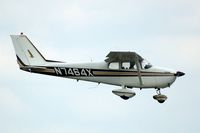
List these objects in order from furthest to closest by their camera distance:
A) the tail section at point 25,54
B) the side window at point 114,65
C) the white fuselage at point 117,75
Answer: the tail section at point 25,54, the side window at point 114,65, the white fuselage at point 117,75

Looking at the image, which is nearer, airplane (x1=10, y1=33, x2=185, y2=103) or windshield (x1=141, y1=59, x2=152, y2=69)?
airplane (x1=10, y1=33, x2=185, y2=103)

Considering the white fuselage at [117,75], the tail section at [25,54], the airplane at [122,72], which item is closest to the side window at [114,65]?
the airplane at [122,72]

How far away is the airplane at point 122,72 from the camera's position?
2966 cm

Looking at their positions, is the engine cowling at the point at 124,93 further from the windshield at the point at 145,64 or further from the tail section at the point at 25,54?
the tail section at the point at 25,54

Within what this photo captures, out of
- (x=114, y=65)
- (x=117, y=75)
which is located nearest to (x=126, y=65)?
(x=114, y=65)

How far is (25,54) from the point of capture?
32.3 metres

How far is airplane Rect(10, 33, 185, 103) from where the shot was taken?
29656 millimetres

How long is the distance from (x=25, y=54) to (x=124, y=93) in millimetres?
6670

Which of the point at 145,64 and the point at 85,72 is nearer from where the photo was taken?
the point at 145,64

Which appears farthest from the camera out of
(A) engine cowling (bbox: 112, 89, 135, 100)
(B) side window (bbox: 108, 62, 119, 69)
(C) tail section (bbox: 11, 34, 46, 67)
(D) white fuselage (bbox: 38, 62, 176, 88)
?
(C) tail section (bbox: 11, 34, 46, 67)

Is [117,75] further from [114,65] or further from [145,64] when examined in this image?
[145,64]

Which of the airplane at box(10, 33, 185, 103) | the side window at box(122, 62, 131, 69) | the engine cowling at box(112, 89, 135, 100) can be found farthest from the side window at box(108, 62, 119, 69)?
the engine cowling at box(112, 89, 135, 100)

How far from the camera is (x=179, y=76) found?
97.8ft

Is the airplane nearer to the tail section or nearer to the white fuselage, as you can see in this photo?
the white fuselage
